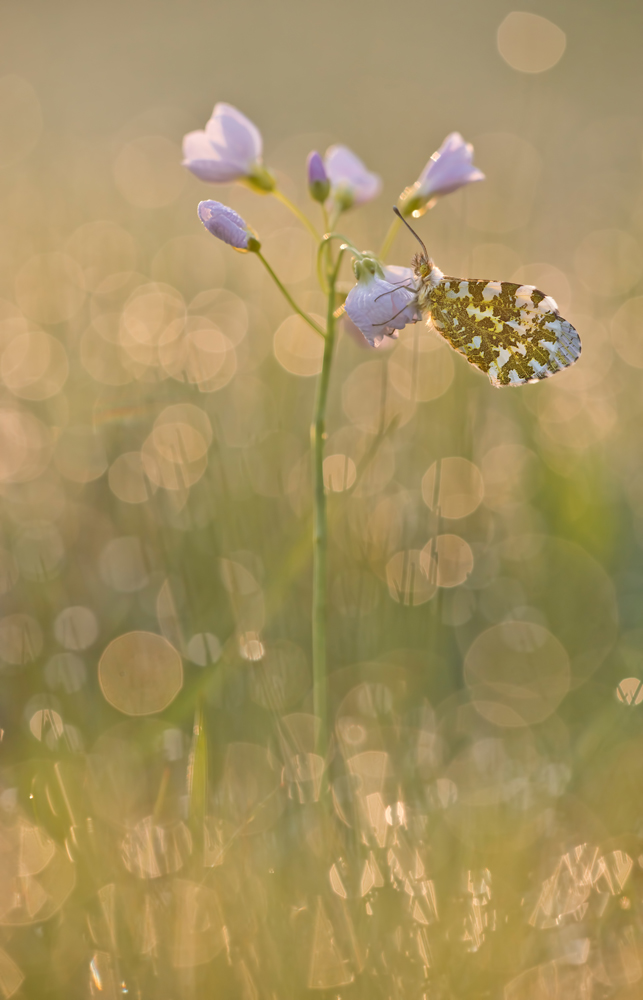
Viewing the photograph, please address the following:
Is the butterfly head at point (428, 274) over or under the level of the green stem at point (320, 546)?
over

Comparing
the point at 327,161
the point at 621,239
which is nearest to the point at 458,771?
the point at 327,161

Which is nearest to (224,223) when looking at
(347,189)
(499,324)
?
(347,189)

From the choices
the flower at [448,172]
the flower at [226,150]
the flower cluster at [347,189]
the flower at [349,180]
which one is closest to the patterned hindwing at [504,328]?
the flower cluster at [347,189]

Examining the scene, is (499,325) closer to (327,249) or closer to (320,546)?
(327,249)

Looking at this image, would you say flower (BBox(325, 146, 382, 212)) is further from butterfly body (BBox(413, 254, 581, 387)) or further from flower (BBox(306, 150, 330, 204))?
butterfly body (BBox(413, 254, 581, 387))

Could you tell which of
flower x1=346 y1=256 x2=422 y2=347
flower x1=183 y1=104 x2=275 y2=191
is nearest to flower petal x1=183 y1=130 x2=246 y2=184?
flower x1=183 y1=104 x2=275 y2=191

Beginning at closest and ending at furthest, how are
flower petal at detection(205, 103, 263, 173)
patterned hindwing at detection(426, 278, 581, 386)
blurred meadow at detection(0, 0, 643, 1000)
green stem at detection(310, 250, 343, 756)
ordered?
blurred meadow at detection(0, 0, 643, 1000) < green stem at detection(310, 250, 343, 756) < patterned hindwing at detection(426, 278, 581, 386) < flower petal at detection(205, 103, 263, 173)

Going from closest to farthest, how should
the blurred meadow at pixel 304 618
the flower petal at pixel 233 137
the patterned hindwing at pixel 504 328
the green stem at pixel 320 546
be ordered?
the blurred meadow at pixel 304 618
the green stem at pixel 320 546
the patterned hindwing at pixel 504 328
the flower petal at pixel 233 137

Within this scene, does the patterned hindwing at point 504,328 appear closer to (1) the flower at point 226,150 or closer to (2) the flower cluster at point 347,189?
(2) the flower cluster at point 347,189
